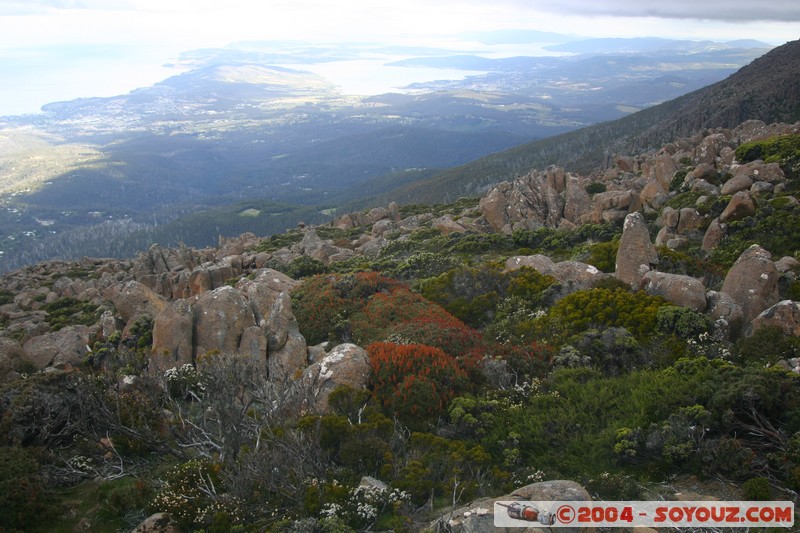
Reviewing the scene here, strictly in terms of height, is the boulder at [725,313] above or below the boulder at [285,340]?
above

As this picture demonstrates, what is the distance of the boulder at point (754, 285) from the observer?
43.4 ft

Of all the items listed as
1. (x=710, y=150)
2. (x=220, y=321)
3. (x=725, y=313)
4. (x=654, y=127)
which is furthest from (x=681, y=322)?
(x=654, y=127)

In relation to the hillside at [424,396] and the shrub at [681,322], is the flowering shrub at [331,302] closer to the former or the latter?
the hillside at [424,396]

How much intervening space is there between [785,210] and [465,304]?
14.2 m

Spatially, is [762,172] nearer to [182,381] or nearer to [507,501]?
[507,501]

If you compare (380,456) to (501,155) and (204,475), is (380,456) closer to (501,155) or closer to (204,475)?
(204,475)

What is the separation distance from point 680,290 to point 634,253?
3078mm

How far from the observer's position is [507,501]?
684 cm

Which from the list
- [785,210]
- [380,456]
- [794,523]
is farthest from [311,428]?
[785,210]

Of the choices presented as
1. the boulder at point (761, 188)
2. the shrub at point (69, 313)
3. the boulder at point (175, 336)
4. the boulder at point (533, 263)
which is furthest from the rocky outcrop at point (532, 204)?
the shrub at point (69, 313)

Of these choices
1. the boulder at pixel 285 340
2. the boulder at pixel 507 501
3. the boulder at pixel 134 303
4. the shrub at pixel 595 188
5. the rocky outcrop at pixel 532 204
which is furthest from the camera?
the shrub at pixel 595 188

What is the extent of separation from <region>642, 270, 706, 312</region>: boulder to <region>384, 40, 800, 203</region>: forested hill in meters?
78.2

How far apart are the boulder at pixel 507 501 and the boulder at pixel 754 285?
894cm

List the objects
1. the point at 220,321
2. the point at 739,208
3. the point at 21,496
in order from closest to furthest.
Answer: the point at 21,496 < the point at 220,321 < the point at 739,208
